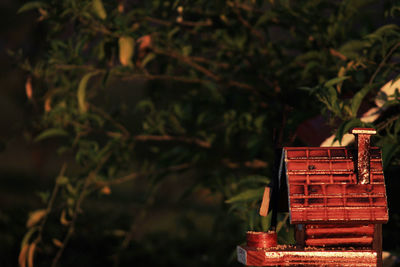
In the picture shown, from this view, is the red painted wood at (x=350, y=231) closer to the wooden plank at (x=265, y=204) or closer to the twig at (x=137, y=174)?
the wooden plank at (x=265, y=204)

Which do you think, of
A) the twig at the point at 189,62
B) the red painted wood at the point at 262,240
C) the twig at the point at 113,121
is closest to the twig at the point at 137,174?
the twig at the point at 113,121

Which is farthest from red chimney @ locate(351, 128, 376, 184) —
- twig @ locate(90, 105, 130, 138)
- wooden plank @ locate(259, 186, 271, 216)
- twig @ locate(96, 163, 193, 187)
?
twig @ locate(90, 105, 130, 138)

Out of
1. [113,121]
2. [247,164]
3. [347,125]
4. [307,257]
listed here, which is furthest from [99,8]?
[247,164]

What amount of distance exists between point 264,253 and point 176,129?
2302 millimetres

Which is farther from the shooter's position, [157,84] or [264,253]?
[157,84]

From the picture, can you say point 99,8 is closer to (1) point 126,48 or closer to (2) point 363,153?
(1) point 126,48

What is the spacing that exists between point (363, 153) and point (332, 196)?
0.20 meters

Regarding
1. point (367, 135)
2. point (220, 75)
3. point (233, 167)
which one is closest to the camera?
point (367, 135)

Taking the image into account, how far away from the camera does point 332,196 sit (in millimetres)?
2514

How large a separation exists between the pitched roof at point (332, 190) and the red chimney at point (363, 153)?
3 cm

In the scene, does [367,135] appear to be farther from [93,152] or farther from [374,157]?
[93,152]

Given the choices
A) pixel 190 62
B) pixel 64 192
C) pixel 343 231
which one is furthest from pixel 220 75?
pixel 343 231

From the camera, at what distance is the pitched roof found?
250 cm

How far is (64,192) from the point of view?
4402mm
